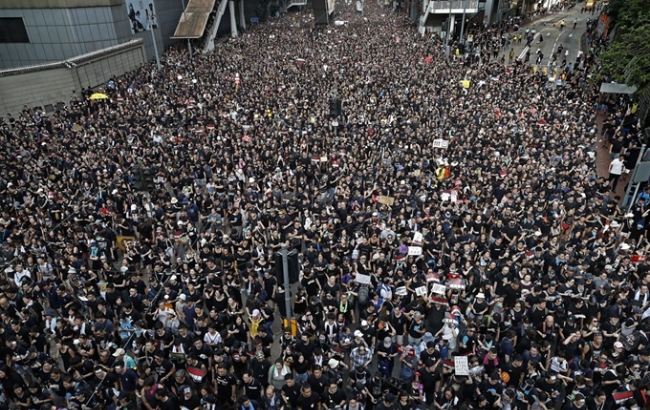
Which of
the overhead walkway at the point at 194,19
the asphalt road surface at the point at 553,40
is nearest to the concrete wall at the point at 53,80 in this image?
the overhead walkway at the point at 194,19

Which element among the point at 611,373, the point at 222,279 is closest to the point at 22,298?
the point at 222,279

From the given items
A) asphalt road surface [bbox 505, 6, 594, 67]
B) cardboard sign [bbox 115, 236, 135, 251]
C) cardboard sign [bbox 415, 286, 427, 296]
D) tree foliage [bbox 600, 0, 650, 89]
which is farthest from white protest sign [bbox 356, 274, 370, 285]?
asphalt road surface [bbox 505, 6, 594, 67]

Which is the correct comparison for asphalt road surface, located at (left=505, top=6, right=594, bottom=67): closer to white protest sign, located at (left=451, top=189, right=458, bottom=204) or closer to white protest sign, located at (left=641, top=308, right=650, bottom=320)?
white protest sign, located at (left=451, top=189, right=458, bottom=204)

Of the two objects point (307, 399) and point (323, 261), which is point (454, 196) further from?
point (307, 399)

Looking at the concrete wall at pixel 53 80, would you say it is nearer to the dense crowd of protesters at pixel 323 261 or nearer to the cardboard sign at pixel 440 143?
the dense crowd of protesters at pixel 323 261

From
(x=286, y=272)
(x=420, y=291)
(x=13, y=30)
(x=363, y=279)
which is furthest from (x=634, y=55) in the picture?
(x=13, y=30)
